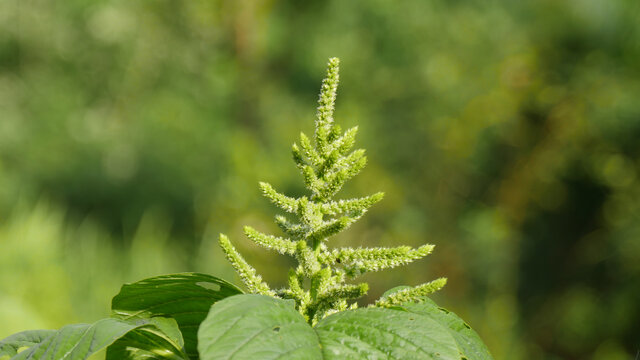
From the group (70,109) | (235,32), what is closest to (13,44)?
(70,109)

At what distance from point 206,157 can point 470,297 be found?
182cm


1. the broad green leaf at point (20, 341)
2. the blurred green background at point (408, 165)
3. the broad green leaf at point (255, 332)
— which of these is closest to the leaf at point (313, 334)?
the broad green leaf at point (255, 332)

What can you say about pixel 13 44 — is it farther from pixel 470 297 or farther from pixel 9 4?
pixel 470 297

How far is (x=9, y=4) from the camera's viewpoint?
5617 mm

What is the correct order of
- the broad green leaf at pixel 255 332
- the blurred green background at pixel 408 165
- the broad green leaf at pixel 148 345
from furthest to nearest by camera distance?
the blurred green background at pixel 408 165 → the broad green leaf at pixel 148 345 → the broad green leaf at pixel 255 332

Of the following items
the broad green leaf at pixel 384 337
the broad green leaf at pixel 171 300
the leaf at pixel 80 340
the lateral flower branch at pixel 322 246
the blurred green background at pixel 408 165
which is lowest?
the leaf at pixel 80 340

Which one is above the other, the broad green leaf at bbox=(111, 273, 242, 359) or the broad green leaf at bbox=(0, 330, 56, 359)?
the broad green leaf at bbox=(111, 273, 242, 359)

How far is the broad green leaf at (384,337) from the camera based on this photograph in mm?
291

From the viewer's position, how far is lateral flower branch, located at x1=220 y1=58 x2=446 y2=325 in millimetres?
378

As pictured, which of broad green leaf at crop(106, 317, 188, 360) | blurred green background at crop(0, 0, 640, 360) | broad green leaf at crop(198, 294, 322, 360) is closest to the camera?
broad green leaf at crop(198, 294, 322, 360)

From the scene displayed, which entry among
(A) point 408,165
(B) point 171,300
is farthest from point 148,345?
(A) point 408,165

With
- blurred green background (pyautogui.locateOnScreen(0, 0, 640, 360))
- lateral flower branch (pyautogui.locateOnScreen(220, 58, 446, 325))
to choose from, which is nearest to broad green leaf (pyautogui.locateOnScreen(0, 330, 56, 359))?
lateral flower branch (pyautogui.locateOnScreen(220, 58, 446, 325))

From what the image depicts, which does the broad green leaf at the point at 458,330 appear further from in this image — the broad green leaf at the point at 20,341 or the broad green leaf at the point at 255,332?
the broad green leaf at the point at 20,341

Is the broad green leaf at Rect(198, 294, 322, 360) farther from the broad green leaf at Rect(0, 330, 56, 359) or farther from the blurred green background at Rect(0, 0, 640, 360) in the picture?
the blurred green background at Rect(0, 0, 640, 360)
